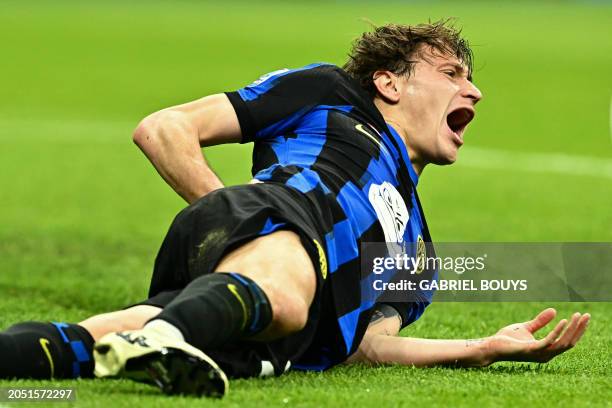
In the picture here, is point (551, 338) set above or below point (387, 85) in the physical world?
below

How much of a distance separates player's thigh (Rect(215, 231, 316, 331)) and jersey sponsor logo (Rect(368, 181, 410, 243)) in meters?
0.47

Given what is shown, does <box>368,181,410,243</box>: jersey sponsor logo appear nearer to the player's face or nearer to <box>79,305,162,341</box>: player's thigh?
the player's face

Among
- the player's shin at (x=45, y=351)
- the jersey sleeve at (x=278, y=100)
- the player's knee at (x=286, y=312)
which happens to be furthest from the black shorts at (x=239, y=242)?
the jersey sleeve at (x=278, y=100)

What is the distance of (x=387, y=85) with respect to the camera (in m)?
4.27

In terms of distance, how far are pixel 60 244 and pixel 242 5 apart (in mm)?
27437

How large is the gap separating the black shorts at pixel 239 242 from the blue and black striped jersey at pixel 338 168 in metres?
0.10

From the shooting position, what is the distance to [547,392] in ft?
10.9

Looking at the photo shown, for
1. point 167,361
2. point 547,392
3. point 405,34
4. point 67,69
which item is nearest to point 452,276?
point 405,34

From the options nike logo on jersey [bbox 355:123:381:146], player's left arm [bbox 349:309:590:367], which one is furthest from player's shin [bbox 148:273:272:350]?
nike logo on jersey [bbox 355:123:381:146]

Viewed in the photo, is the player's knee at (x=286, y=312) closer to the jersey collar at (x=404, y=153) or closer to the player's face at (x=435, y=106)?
the jersey collar at (x=404, y=153)

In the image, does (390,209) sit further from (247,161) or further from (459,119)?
(247,161)

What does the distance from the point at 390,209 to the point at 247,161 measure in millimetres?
8103

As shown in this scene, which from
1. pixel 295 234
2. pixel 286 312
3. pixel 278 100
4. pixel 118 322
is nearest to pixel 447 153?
pixel 278 100

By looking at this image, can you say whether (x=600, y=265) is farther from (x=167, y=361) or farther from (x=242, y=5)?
(x=242, y=5)
